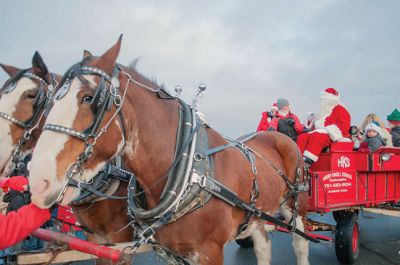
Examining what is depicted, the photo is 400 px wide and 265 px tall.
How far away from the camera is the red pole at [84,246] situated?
2.05 meters

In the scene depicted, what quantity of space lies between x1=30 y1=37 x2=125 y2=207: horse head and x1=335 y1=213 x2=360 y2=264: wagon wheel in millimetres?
3931

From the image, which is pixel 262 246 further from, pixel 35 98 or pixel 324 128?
pixel 35 98

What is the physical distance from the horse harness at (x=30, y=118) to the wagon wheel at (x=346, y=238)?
3.99 m

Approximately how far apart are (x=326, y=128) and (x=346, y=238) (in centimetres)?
148

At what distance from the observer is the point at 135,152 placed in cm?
227

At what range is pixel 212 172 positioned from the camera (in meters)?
2.51

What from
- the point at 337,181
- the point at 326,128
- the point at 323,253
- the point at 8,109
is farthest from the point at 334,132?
the point at 8,109

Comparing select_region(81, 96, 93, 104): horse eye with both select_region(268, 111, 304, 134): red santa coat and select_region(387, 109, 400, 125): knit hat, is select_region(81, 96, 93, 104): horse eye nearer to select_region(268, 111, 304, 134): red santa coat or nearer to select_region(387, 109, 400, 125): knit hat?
select_region(268, 111, 304, 134): red santa coat

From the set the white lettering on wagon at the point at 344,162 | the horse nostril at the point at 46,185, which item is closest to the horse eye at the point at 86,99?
the horse nostril at the point at 46,185

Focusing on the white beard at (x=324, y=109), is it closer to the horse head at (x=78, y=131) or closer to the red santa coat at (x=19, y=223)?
the horse head at (x=78, y=131)

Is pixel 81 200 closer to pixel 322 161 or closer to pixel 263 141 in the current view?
pixel 263 141

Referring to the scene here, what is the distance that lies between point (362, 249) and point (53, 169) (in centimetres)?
584

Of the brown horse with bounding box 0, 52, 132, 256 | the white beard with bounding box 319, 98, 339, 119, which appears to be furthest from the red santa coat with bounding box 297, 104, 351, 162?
the brown horse with bounding box 0, 52, 132, 256

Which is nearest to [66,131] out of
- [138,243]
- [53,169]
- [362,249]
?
[53,169]
